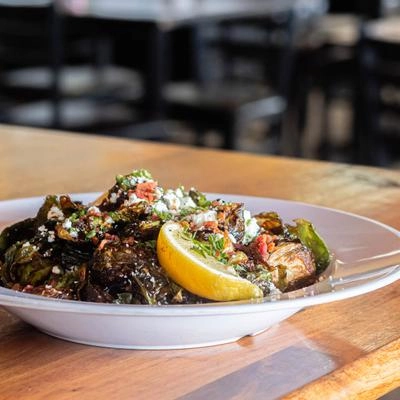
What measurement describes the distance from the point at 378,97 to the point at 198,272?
212 centimetres

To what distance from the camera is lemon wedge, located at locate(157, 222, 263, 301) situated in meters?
0.74

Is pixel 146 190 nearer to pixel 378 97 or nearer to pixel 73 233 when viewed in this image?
pixel 73 233

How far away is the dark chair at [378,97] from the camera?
256 centimetres

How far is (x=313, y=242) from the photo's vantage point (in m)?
0.91

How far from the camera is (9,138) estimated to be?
1.69 meters

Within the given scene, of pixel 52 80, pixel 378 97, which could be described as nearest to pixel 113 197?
pixel 378 97

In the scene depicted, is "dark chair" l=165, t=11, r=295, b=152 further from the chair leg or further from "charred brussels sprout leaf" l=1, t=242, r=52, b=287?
"charred brussels sprout leaf" l=1, t=242, r=52, b=287

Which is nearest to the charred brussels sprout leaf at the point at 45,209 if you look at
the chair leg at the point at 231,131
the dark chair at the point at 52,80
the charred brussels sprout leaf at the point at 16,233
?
the charred brussels sprout leaf at the point at 16,233

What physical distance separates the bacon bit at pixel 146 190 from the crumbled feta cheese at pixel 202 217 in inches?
2.2

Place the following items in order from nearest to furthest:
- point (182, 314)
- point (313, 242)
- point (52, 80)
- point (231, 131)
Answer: point (182, 314) → point (313, 242) → point (52, 80) → point (231, 131)

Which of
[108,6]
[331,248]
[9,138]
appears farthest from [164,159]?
A: [108,6]

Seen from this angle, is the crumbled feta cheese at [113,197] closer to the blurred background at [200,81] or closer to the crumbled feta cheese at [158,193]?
the crumbled feta cheese at [158,193]

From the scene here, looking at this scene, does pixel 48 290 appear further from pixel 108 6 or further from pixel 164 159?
pixel 108 6

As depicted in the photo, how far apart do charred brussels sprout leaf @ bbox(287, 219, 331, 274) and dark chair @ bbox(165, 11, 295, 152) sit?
105 inches
